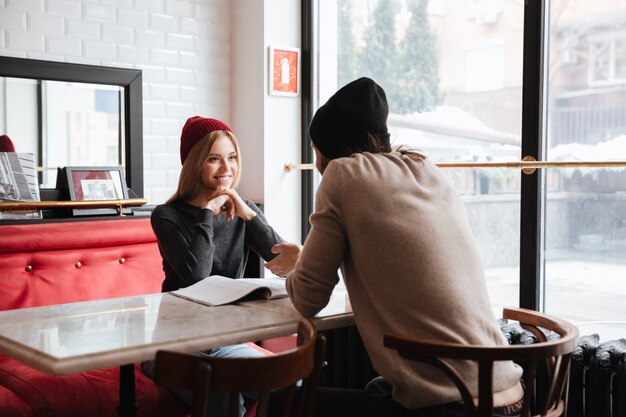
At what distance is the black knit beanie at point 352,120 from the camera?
6.62 ft

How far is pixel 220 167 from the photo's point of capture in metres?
2.91

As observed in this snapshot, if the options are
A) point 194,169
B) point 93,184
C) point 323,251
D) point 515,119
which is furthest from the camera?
point 93,184

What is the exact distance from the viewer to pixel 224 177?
9.52ft

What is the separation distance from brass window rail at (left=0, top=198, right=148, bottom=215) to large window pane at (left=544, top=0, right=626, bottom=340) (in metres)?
1.89

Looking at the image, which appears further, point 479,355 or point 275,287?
point 275,287

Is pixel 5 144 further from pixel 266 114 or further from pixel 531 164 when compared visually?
pixel 531 164

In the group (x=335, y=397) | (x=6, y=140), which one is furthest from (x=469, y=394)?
(x=6, y=140)

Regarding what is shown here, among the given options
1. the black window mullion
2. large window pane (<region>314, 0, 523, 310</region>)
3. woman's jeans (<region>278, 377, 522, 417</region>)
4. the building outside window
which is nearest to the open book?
woman's jeans (<region>278, 377, 522, 417</region>)

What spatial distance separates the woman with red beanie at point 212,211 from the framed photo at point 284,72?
3.92 ft

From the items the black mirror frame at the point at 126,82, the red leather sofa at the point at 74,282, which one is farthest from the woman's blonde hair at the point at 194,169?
the black mirror frame at the point at 126,82

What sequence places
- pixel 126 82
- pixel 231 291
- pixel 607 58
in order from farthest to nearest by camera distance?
pixel 126 82 → pixel 607 58 → pixel 231 291

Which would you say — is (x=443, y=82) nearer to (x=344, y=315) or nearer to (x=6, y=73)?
(x=344, y=315)

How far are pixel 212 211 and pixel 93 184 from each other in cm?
100

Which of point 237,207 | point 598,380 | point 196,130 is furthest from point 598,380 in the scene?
point 196,130
